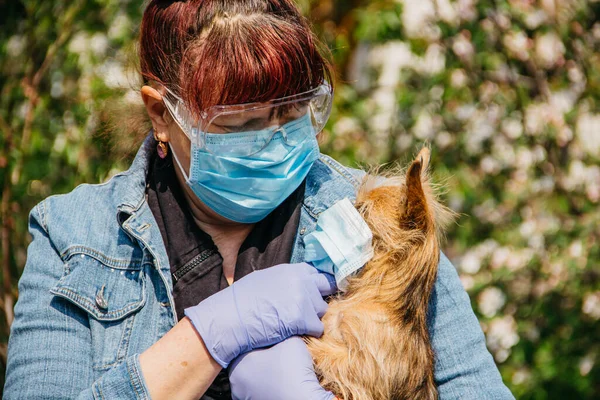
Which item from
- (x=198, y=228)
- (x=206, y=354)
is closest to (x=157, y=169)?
(x=198, y=228)

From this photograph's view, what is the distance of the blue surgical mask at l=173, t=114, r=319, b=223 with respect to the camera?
233cm

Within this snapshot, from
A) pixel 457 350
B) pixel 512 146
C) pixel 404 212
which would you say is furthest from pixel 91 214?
pixel 512 146

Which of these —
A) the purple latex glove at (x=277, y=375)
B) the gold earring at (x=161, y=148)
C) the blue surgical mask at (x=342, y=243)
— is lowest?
the purple latex glove at (x=277, y=375)

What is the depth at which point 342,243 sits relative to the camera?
85.9 inches

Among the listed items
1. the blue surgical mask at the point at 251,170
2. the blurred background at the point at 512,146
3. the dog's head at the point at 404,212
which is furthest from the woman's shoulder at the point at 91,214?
the blurred background at the point at 512,146

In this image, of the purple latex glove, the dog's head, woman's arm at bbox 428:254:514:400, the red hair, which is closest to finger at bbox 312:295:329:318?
the purple latex glove

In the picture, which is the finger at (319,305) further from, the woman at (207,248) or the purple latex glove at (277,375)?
the purple latex glove at (277,375)

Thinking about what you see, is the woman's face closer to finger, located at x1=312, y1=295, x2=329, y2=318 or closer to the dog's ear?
the dog's ear

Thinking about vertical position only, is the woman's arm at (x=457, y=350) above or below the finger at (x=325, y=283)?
below

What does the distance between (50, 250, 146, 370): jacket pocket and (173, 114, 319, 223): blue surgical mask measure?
363 millimetres

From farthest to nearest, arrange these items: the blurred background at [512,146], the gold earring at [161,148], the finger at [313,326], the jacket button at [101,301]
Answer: the blurred background at [512,146], the gold earring at [161,148], the jacket button at [101,301], the finger at [313,326]

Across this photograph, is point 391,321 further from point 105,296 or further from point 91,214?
point 91,214

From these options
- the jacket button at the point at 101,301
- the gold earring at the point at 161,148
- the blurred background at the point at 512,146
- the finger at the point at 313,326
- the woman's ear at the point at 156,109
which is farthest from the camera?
the blurred background at the point at 512,146

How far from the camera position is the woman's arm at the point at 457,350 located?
2.17 metres
